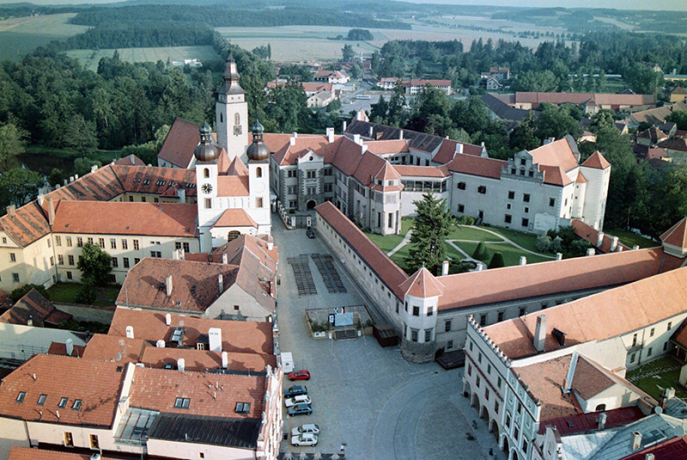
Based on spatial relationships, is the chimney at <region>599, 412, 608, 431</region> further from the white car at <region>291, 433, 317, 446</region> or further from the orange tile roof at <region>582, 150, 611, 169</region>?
the orange tile roof at <region>582, 150, 611, 169</region>

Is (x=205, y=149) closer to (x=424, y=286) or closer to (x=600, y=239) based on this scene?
(x=424, y=286)

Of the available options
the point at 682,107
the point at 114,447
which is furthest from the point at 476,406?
the point at 682,107

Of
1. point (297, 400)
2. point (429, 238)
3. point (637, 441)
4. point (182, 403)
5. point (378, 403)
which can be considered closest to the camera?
point (637, 441)

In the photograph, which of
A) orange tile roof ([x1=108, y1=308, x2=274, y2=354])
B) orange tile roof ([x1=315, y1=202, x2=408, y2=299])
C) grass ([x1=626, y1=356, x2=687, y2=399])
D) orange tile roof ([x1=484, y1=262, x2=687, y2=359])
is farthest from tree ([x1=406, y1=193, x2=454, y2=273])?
grass ([x1=626, y1=356, x2=687, y2=399])

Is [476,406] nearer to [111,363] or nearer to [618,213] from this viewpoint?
[111,363]

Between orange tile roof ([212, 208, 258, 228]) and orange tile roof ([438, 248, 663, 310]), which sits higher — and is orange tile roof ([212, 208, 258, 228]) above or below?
above

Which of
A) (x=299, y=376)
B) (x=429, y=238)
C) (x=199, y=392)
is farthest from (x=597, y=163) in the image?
(x=199, y=392)

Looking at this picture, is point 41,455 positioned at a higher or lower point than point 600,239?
lower
